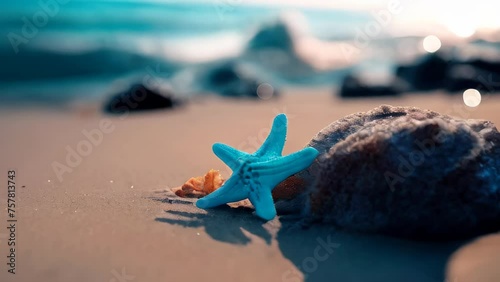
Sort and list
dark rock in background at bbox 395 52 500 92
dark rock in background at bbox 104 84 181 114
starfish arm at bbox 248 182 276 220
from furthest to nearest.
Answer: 1. dark rock in background at bbox 395 52 500 92
2. dark rock in background at bbox 104 84 181 114
3. starfish arm at bbox 248 182 276 220

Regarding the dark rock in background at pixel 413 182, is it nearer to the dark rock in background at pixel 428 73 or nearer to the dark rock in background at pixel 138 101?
the dark rock in background at pixel 138 101

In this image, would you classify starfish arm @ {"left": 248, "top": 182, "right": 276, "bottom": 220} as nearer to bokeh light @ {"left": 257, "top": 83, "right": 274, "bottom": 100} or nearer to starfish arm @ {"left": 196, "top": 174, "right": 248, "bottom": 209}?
starfish arm @ {"left": 196, "top": 174, "right": 248, "bottom": 209}

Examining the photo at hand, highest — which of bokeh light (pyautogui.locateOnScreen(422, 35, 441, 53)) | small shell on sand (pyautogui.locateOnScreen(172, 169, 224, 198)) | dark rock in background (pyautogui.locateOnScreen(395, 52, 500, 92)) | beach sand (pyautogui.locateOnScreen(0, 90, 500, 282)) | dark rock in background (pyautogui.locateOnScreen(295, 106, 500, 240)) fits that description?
bokeh light (pyautogui.locateOnScreen(422, 35, 441, 53))

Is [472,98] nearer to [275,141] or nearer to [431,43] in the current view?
[275,141]

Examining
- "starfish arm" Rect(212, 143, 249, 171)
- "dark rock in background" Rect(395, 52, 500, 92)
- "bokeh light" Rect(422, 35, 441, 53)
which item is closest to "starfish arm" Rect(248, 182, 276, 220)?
"starfish arm" Rect(212, 143, 249, 171)

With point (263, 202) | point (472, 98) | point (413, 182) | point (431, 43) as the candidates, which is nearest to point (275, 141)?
point (263, 202)

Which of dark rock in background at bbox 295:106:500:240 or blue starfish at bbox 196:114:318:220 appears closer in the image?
dark rock in background at bbox 295:106:500:240

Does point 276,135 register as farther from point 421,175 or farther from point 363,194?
point 421,175
